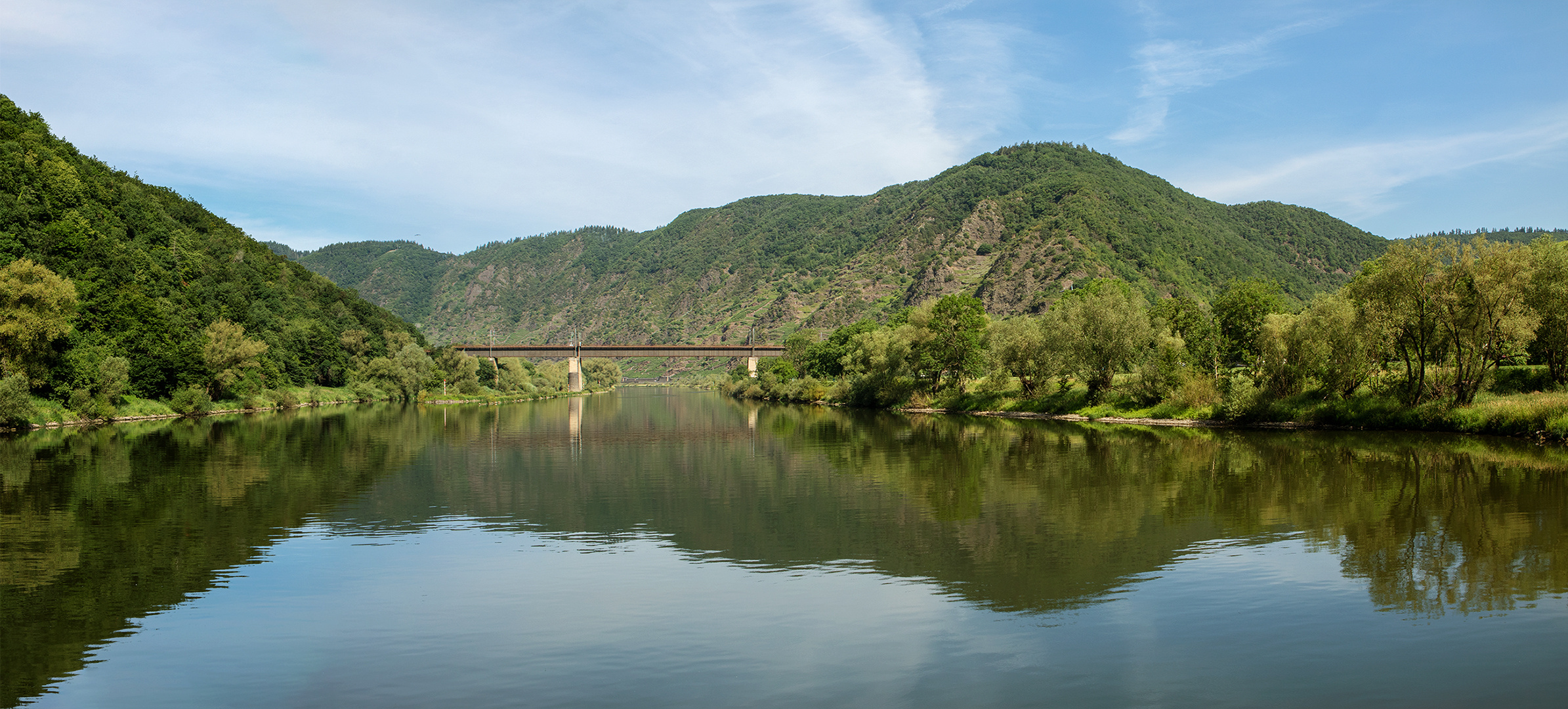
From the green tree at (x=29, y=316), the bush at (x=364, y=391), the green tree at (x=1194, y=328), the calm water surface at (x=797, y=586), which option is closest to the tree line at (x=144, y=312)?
the green tree at (x=29, y=316)

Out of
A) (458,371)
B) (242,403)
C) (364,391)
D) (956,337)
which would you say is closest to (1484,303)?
(956,337)

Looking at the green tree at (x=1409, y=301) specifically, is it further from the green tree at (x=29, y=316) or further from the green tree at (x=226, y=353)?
the green tree at (x=226, y=353)

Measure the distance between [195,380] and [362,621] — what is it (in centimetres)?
8737

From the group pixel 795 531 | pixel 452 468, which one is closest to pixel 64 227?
pixel 452 468

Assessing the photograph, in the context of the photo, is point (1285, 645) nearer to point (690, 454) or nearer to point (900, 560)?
point (900, 560)

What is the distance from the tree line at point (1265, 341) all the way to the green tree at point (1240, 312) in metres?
0.15

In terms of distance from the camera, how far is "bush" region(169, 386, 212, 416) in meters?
84.3

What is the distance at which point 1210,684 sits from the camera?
489 inches

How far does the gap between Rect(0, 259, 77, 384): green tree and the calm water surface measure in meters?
29.2

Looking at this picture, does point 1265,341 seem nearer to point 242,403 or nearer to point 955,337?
point 955,337

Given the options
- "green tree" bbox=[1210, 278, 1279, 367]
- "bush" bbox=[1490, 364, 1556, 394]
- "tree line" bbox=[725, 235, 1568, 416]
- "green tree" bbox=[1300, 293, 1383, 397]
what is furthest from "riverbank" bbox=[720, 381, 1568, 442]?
"green tree" bbox=[1210, 278, 1279, 367]

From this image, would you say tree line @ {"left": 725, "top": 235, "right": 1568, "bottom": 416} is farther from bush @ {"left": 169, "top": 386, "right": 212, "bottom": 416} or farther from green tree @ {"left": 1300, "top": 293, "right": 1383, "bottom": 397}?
bush @ {"left": 169, "top": 386, "right": 212, "bottom": 416}

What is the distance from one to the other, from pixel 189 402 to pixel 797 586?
289ft

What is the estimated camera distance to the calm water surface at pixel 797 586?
12742 millimetres
